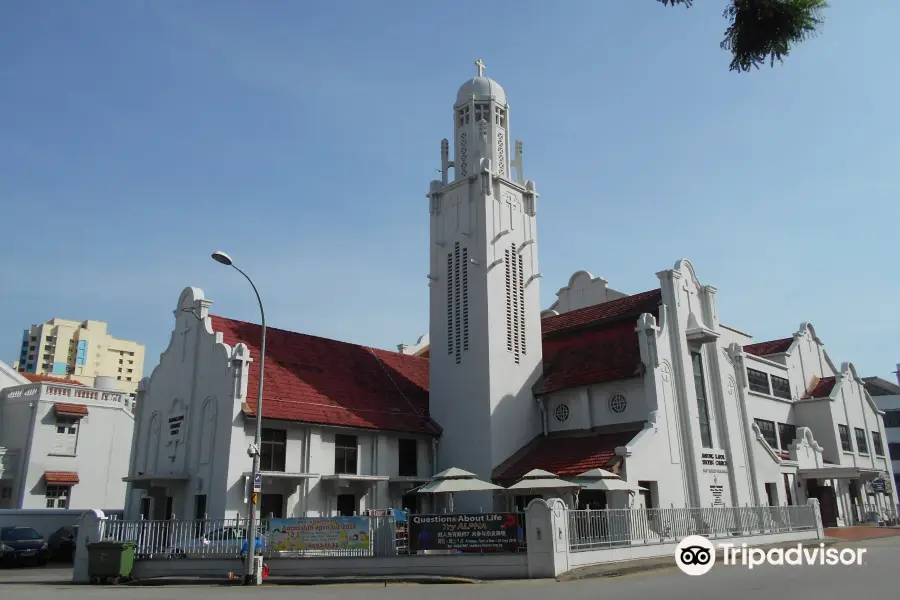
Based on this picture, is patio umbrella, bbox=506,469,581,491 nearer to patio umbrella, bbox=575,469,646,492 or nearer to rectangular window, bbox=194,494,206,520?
patio umbrella, bbox=575,469,646,492

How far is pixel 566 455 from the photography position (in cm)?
2831

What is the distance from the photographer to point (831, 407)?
4334 centimetres

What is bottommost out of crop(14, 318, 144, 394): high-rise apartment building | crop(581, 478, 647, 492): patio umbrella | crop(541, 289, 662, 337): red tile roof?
crop(581, 478, 647, 492): patio umbrella

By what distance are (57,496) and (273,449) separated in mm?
21035

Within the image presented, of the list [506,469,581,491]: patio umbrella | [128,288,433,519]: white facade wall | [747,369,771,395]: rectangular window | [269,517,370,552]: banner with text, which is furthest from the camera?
[747,369,771,395]: rectangular window

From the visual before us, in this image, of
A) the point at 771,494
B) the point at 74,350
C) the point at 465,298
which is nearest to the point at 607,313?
the point at 465,298

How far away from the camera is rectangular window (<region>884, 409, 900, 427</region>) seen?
6912cm

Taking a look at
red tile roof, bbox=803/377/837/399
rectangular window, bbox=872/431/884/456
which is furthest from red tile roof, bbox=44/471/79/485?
rectangular window, bbox=872/431/884/456

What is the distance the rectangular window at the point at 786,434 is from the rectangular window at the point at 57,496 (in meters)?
41.4

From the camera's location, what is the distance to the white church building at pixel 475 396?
2698 cm

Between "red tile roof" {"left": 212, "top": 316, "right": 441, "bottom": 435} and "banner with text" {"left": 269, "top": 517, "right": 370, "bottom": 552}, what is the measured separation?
6.07 meters

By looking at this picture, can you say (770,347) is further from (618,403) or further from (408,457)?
(408,457)

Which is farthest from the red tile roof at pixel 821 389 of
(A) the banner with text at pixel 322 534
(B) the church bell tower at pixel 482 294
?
(A) the banner with text at pixel 322 534

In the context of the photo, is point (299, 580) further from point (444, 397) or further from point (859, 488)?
point (859, 488)
